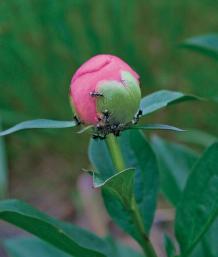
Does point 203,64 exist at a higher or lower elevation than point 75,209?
higher

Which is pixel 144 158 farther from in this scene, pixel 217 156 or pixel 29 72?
pixel 29 72

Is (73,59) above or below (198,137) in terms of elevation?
above

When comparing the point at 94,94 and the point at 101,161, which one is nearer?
the point at 94,94

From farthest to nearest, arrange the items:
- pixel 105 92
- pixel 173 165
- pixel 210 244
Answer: pixel 173 165 → pixel 210 244 → pixel 105 92

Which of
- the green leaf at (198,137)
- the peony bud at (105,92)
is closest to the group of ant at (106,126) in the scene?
the peony bud at (105,92)

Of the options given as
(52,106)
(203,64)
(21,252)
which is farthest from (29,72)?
(21,252)

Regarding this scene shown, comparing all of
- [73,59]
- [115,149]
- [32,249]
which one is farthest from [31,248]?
[73,59]

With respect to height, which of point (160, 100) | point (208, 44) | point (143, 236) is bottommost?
point (143, 236)

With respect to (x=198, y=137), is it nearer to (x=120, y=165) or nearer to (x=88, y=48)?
(x=88, y=48)

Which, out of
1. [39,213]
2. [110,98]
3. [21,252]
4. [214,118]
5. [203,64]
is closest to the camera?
[110,98]
